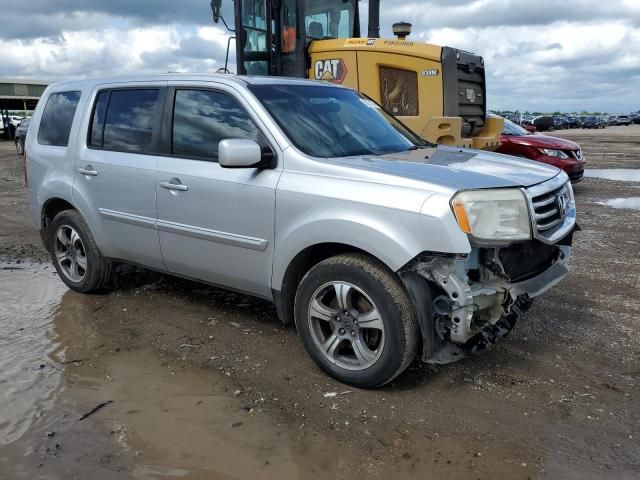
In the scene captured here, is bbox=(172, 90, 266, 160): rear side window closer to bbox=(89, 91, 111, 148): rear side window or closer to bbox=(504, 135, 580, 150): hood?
bbox=(89, 91, 111, 148): rear side window

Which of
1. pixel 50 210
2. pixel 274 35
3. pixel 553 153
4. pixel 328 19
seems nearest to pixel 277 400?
pixel 50 210

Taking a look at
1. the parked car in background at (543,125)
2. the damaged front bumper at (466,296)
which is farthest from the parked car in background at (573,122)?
the damaged front bumper at (466,296)

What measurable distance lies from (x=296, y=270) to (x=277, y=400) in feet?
2.75

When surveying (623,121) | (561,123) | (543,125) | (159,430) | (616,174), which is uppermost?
(623,121)

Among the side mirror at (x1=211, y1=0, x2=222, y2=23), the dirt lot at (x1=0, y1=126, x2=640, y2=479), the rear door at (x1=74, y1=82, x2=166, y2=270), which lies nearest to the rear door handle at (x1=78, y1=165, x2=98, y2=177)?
the rear door at (x1=74, y1=82, x2=166, y2=270)

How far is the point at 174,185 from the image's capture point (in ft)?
14.2

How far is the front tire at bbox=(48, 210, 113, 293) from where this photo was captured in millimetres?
5258

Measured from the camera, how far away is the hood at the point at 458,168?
3.36 meters

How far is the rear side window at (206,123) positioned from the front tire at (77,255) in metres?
1.46

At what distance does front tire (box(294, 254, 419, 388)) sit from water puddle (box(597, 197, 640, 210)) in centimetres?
779

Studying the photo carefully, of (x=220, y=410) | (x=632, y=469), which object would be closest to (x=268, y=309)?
(x=220, y=410)

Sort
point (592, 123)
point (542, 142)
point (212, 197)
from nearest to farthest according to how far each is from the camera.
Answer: point (212, 197)
point (542, 142)
point (592, 123)

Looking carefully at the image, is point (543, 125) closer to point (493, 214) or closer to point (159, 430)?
point (493, 214)

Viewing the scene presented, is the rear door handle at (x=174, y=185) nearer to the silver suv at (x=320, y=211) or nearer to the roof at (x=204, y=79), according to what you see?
the silver suv at (x=320, y=211)
